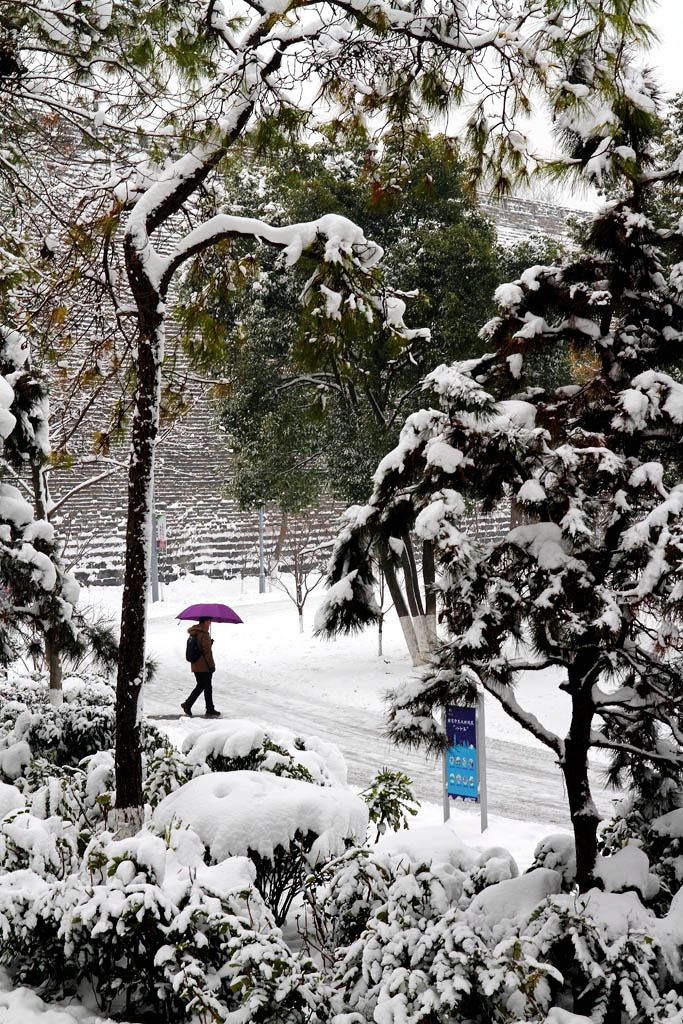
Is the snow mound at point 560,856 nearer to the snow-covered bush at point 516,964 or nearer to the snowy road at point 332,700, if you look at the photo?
the snow-covered bush at point 516,964

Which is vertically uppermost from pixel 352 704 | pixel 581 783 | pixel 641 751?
pixel 641 751

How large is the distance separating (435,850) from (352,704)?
33.7ft

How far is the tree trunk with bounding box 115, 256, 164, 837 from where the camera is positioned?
5379 mm

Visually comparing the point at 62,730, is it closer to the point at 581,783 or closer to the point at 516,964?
the point at 581,783

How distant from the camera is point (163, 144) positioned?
492 centimetres

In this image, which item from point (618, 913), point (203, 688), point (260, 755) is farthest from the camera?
point (203, 688)

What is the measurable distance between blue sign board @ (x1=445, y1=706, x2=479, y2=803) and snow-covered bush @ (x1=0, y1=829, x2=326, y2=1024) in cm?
369

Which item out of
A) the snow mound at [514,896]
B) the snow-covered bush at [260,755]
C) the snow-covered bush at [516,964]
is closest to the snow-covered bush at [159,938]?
the snow-covered bush at [516,964]

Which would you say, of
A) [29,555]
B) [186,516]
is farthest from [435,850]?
[186,516]

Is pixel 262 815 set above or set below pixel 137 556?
below

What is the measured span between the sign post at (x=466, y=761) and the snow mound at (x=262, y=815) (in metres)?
2.57

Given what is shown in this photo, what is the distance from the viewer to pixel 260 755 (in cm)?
664

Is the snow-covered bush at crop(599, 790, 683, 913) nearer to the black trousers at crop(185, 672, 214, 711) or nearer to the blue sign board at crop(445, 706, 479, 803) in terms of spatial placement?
the blue sign board at crop(445, 706, 479, 803)

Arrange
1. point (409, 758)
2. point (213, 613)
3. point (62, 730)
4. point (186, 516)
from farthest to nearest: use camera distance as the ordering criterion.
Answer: point (186, 516)
point (213, 613)
point (409, 758)
point (62, 730)
